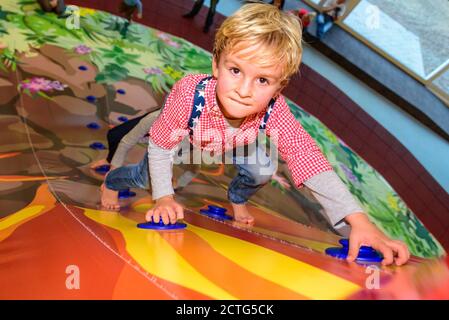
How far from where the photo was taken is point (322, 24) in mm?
3367

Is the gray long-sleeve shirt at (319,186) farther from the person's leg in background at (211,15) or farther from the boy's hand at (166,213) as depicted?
the person's leg in background at (211,15)

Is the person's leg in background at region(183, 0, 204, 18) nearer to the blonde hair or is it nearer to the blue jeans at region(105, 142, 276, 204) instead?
the blue jeans at region(105, 142, 276, 204)

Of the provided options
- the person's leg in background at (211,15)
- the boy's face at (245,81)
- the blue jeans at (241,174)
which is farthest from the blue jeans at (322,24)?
the boy's face at (245,81)

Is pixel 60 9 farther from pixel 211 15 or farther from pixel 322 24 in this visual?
pixel 322 24

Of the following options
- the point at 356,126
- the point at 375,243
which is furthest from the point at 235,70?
the point at 356,126

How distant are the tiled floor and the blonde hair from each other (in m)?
1.82

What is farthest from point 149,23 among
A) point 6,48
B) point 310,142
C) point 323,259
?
point 323,259

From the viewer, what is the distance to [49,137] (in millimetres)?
1648

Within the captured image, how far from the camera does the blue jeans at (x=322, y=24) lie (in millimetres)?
3355

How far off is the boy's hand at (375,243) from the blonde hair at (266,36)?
33 centimetres

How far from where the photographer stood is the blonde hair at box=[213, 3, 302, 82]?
85 centimetres

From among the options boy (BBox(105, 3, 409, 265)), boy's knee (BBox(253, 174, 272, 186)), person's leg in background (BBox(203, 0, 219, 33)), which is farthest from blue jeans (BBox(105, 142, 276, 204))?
person's leg in background (BBox(203, 0, 219, 33))

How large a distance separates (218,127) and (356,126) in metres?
1.90
